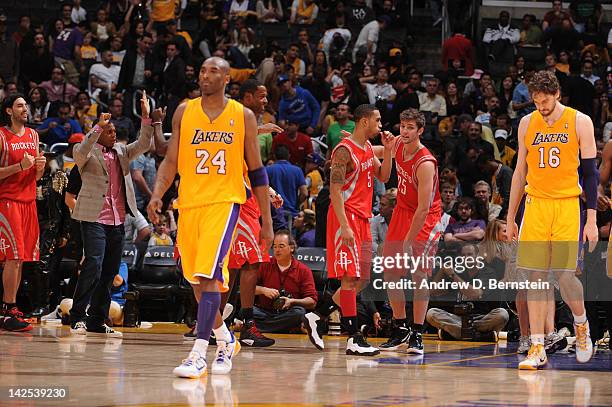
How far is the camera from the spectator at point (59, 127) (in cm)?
1683

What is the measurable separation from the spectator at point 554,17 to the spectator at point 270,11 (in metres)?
5.39

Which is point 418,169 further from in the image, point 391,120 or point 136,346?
point 391,120

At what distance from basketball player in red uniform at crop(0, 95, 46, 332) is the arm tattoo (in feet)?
11.3

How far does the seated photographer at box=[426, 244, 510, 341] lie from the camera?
11922 millimetres

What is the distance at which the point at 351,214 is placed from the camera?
975 cm

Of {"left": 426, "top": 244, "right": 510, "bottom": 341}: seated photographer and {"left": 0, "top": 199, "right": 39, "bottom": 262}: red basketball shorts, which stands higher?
{"left": 0, "top": 199, "right": 39, "bottom": 262}: red basketball shorts

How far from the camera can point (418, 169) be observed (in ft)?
32.0

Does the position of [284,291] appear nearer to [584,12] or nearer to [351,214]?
[351,214]

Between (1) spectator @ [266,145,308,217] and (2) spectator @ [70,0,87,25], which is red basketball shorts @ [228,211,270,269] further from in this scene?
(2) spectator @ [70,0,87,25]

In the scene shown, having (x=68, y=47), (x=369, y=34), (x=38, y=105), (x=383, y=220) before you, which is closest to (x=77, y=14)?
(x=68, y=47)

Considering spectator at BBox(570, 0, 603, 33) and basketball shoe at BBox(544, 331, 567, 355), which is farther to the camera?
spectator at BBox(570, 0, 603, 33)

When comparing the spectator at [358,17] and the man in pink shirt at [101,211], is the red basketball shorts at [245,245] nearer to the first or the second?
the man in pink shirt at [101,211]

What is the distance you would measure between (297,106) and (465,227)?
522cm

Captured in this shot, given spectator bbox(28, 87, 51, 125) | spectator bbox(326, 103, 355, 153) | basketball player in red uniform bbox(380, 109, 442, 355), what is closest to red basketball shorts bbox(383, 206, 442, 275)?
basketball player in red uniform bbox(380, 109, 442, 355)
